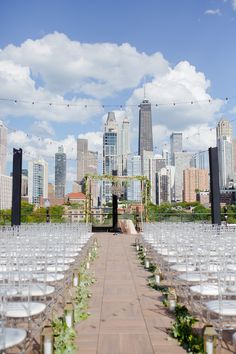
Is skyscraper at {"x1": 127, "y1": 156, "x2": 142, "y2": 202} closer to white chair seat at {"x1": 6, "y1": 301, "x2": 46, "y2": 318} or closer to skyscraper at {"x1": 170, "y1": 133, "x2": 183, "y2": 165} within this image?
skyscraper at {"x1": 170, "y1": 133, "x2": 183, "y2": 165}

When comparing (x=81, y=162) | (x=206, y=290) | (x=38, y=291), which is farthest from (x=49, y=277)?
(x=81, y=162)

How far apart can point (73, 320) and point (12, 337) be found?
1508mm

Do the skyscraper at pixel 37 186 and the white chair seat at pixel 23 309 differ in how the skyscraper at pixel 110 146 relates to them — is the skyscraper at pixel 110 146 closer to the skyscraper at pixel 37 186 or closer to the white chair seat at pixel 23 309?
the skyscraper at pixel 37 186

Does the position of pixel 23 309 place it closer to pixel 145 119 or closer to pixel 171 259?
pixel 171 259

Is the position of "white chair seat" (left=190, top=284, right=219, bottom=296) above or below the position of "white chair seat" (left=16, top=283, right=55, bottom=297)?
below

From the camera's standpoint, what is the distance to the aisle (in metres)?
3.43

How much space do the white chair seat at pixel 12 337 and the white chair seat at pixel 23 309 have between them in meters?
0.33

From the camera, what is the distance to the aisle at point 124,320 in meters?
3.43

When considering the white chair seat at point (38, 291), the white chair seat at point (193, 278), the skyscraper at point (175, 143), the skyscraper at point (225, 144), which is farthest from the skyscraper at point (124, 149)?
the white chair seat at point (38, 291)

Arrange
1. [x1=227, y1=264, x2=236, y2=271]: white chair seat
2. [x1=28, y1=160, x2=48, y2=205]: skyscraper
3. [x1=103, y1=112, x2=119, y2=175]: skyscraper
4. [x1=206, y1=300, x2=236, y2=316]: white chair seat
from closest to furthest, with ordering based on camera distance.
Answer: [x1=206, y1=300, x2=236, y2=316]: white chair seat → [x1=227, y1=264, x2=236, y2=271]: white chair seat → [x1=103, y1=112, x2=119, y2=175]: skyscraper → [x1=28, y1=160, x2=48, y2=205]: skyscraper

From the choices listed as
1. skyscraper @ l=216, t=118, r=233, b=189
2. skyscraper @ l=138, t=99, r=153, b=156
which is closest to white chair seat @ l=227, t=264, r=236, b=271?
skyscraper @ l=216, t=118, r=233, b=189

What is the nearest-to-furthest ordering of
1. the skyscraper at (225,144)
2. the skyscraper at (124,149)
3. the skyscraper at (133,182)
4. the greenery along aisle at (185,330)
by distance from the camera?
the greenery along aisle at (185,330), the skyscraper at (225,144), the skyscraper at (133,182), the skyscraper at (124,149)

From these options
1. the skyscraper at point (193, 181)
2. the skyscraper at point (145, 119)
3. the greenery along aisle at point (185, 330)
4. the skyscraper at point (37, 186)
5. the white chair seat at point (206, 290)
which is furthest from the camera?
the skyscraper at point (37, 186)

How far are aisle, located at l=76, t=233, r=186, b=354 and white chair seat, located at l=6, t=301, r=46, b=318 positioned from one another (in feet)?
1.82
